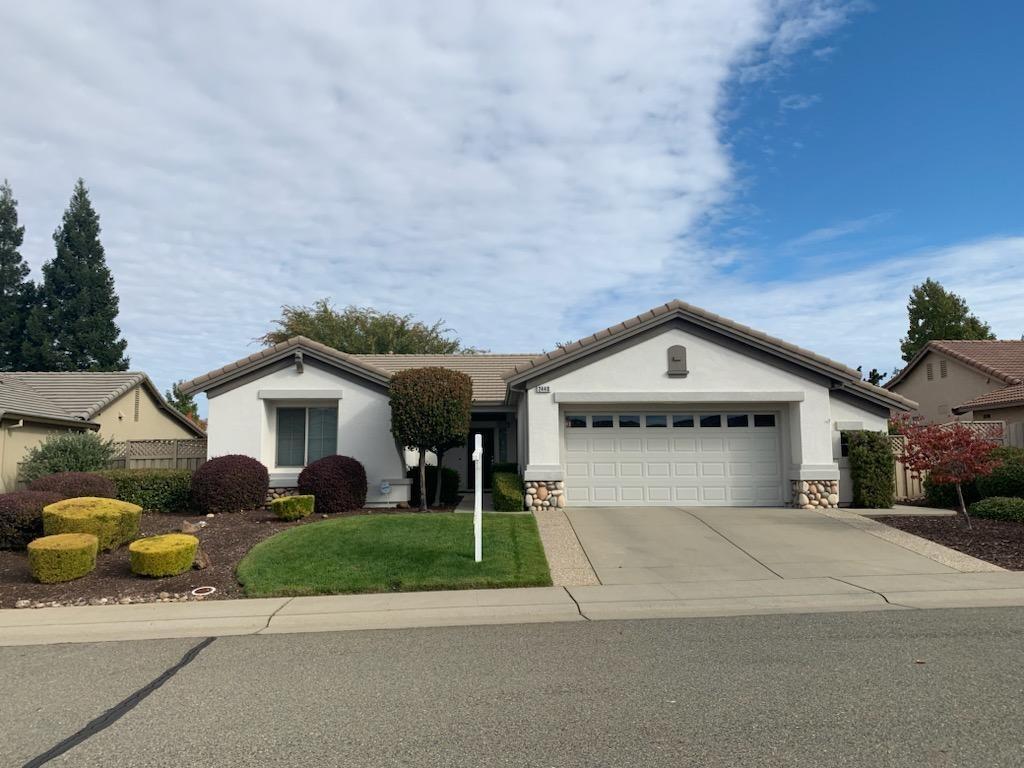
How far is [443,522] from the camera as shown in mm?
13477

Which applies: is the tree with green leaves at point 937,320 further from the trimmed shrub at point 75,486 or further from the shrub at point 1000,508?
the trimmed shrub at point 75,486

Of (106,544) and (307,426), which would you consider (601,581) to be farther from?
(307,426)

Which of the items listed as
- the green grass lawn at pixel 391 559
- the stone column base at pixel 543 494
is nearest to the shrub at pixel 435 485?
the stone column base at pixel 543 494

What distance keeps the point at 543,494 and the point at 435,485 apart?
399 centimetres

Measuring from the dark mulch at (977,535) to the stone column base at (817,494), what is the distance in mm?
1635

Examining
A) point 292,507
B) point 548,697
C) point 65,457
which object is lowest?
point 548,697

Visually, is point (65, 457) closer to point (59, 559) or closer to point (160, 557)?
point (59, 559)

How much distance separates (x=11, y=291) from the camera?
45281mm

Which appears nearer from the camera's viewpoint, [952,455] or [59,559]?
[59,559]

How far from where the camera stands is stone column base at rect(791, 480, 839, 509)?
15.8 metres

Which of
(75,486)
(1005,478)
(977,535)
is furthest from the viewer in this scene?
(1005,478)

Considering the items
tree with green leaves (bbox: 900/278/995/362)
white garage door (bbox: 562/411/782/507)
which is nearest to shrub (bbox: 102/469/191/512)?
white garage door (bbox: 562/411/782/507)

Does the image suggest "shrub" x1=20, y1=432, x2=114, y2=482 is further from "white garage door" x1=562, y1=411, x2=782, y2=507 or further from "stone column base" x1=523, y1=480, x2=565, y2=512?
"white garage door" x1=562, y1=411, x2=782, y2=507

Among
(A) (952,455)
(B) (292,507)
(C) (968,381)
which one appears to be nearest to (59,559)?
(B) (292,507)
